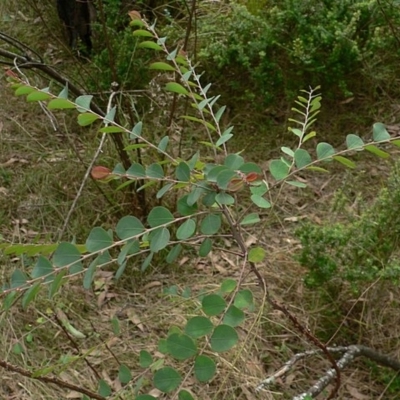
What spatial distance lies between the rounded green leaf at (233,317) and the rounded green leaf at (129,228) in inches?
7.0

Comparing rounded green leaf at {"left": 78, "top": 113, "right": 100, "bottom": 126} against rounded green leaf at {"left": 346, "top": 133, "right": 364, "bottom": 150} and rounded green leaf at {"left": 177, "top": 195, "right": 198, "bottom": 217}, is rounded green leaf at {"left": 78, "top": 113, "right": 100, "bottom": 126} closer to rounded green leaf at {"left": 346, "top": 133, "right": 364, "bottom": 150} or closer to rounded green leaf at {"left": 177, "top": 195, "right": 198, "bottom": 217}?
rounded green leaf at {"left": 177, "top": 195, "right": 198, "bottom": 217}

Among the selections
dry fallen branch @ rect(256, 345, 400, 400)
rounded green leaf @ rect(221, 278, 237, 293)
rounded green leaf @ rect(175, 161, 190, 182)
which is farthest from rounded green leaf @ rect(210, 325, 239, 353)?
dry fallen branch @ rect(256, 345, 400, 400)

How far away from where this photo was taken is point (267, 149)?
314 cm

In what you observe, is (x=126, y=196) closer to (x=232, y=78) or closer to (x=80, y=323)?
(x=80, y=323)

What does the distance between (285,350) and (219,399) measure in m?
0.29

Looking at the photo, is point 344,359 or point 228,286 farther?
point 344,359

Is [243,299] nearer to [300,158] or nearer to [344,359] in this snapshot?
[300,158]

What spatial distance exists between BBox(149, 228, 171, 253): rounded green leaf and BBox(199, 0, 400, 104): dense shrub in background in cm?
219

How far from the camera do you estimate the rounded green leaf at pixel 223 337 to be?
0.90 meters

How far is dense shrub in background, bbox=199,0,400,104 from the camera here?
307 centimetres

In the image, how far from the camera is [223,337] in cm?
90

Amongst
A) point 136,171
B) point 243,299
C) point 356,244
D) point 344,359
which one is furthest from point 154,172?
point 356,244

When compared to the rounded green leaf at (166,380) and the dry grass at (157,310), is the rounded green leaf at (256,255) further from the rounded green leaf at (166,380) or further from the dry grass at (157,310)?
the dry grass at (157,310)

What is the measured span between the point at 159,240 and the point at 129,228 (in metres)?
0.05
